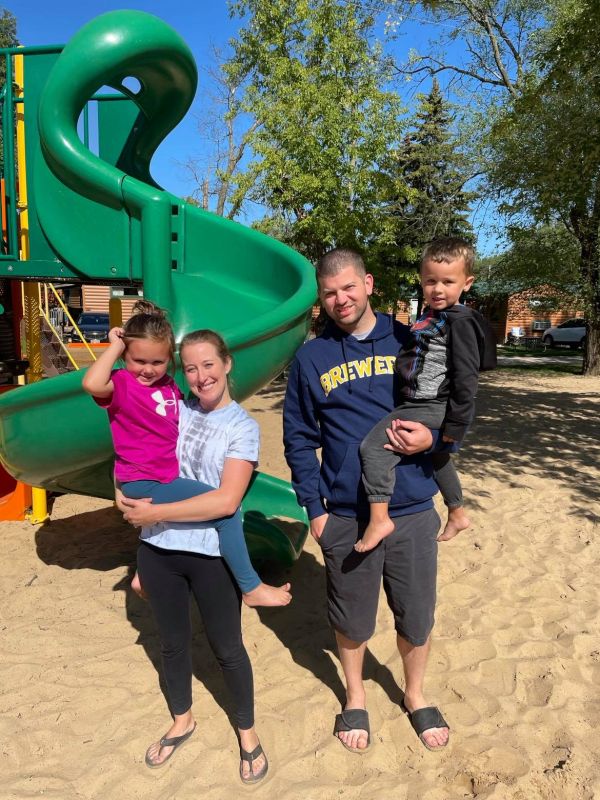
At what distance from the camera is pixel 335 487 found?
2109 mm

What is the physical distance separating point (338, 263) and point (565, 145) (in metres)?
7.68

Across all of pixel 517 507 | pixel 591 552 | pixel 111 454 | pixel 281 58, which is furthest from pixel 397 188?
pixel 111 454

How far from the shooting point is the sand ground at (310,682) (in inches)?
85.3

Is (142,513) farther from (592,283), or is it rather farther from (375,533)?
(592,283)

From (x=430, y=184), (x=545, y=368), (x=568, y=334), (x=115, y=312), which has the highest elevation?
(x=430, y=184)

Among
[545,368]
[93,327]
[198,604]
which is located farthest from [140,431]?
[93,327]

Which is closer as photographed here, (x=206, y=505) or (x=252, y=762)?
(x=206, y=505)

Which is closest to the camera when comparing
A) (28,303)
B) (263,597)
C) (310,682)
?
(263,597)

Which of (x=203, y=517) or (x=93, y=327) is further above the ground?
(x=93, y=327)

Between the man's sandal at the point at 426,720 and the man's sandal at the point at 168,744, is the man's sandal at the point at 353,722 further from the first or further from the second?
the man's sandal at the point at 168,744

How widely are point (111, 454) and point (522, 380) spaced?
44.0 feet

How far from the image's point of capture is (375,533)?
2.01 meters

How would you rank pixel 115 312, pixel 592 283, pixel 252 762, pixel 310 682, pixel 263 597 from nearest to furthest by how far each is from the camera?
pixel 263 597 → pixel 252 762 → pixel 310 682 → pixel 115 312 → pixel 592 283

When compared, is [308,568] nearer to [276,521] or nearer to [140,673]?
[276,521]
